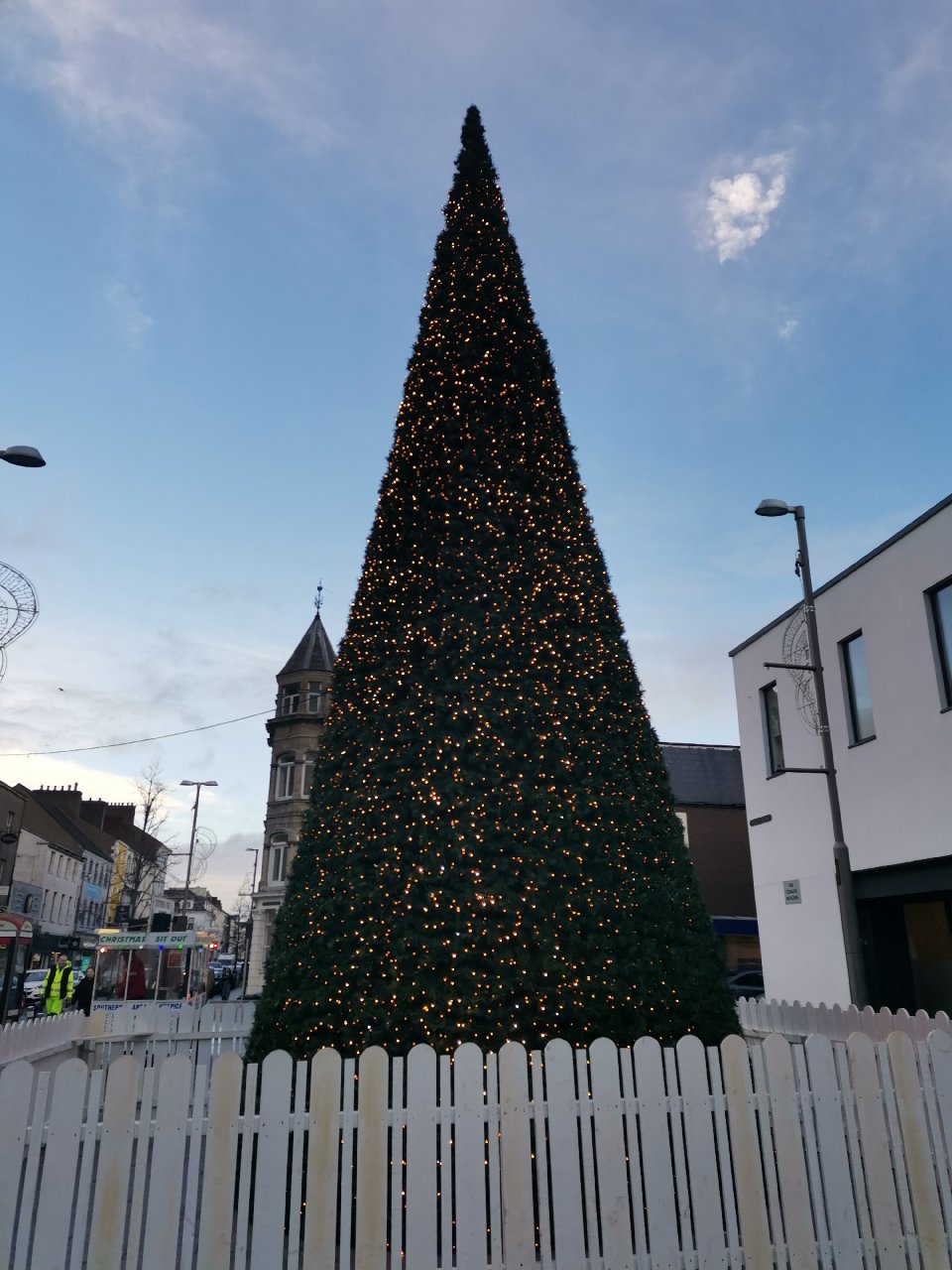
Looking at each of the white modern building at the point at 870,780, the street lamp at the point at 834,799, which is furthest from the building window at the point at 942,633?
the street lamp at the point at 834,799

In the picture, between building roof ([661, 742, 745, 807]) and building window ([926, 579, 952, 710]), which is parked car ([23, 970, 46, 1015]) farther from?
building window ([926, 579, 952, 710])

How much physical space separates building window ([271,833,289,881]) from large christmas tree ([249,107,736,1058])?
3158cm

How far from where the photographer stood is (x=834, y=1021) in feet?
30.9

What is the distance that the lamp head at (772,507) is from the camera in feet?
41.7

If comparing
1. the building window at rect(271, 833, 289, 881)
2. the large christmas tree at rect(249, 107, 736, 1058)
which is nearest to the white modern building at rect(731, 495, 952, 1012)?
the large christmas tree at rect(249, 107, 736, 1058)

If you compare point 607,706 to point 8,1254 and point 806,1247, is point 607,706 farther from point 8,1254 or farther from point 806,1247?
point 8,1254

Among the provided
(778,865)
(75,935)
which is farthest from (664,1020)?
(75,935)

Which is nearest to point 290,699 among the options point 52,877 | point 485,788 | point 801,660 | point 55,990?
point 55,990

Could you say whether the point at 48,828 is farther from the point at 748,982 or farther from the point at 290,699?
the point at 748,982

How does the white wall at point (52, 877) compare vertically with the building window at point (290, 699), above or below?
below

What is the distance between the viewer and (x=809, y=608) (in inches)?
497

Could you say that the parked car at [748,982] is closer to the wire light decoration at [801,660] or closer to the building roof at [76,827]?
the wire light decoration at [801,660]

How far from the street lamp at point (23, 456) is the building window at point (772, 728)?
13.9 meters

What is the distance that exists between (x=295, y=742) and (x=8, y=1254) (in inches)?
1406
